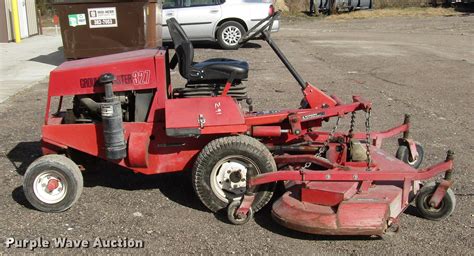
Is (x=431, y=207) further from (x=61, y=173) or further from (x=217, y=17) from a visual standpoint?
(x=217, y=17)

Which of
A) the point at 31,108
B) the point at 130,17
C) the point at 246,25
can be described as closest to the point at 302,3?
the point at 246,25

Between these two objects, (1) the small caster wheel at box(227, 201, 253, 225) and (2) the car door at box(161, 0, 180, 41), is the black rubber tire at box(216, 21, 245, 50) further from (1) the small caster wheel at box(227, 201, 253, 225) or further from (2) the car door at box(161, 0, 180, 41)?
(1) the small caster wheel at box(227, 201, 253, 225)

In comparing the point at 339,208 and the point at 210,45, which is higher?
the point at 339,208

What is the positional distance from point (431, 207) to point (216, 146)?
5.84 feet

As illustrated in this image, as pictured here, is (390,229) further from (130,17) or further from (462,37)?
(462,37)

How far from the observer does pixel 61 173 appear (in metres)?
4.49

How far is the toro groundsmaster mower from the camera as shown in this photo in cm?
415

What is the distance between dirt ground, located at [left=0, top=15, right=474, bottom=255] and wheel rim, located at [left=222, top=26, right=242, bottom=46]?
1791 millimetres

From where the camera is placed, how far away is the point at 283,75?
1144 cm

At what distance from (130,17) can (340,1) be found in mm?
19880

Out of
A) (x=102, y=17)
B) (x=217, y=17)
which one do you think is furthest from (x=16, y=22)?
(x=102, y=17)

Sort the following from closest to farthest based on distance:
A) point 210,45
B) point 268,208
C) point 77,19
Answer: point 268,208 < point 77,19 < point 210,45

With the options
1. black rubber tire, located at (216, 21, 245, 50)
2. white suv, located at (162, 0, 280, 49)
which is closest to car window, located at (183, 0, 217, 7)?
white suv, located at (162, 0, 280, 49)

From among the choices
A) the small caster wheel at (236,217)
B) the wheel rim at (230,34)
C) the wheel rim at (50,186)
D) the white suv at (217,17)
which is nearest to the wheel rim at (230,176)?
the small caster wheel at (236,217)
